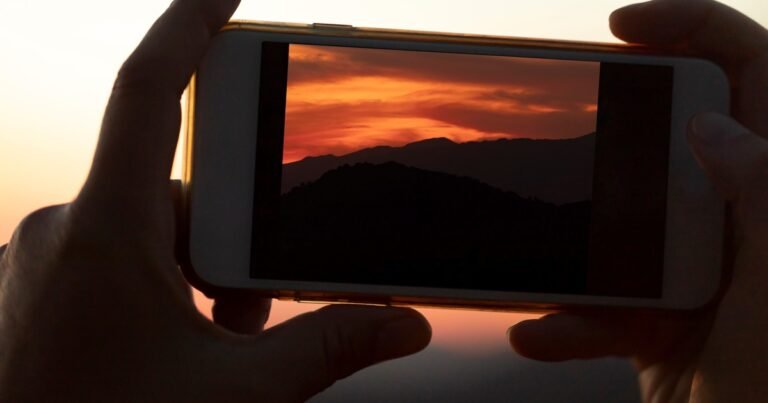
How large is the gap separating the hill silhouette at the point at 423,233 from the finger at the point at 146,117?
0.28 m

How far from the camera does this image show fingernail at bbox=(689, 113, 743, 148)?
1.40 metres

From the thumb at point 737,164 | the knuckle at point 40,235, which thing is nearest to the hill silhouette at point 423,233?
the thumb at point 737,164

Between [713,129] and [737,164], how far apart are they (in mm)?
91

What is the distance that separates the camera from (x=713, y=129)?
1.43 meters

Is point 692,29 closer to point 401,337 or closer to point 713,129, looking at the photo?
point 713,129

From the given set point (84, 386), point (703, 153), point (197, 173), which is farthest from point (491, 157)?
point (84, 386)

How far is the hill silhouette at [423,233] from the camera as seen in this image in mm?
1415

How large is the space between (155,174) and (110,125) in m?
0.10

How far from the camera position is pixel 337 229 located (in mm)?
1416

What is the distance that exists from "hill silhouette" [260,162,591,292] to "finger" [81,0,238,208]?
28 cm

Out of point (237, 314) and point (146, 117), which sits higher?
point (146, 117)

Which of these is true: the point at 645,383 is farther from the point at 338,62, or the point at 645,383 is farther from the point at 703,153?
the point at 338,62

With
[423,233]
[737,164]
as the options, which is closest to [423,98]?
[423,233]

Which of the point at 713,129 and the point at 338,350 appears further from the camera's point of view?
the point at 713,129
